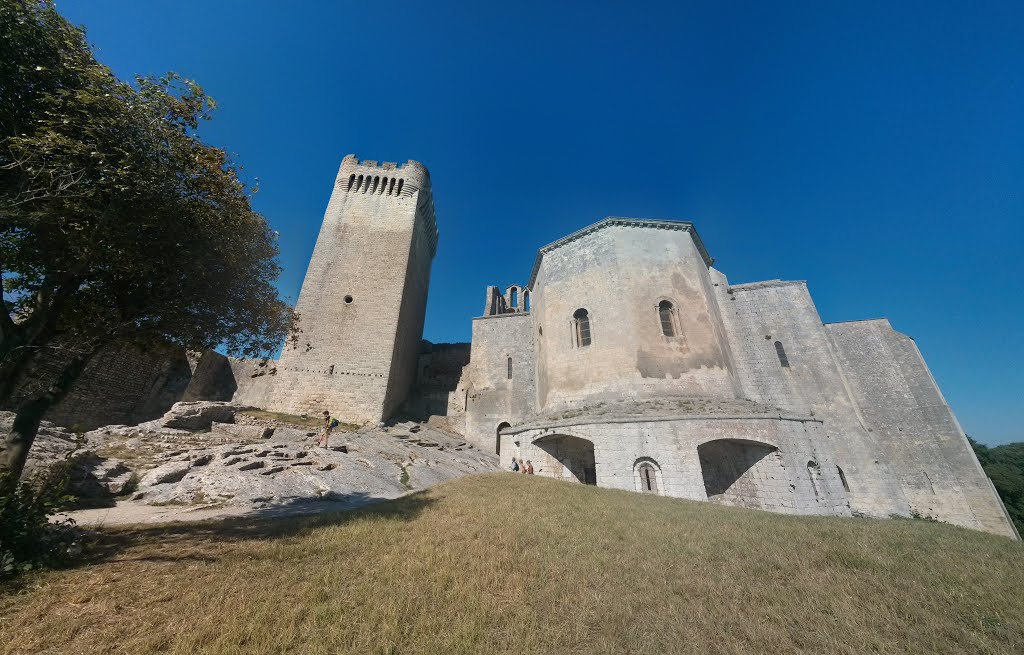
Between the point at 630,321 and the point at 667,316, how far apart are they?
1.89 metres

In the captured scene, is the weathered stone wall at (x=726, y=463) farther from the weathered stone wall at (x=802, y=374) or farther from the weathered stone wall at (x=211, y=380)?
the weathered stone wall at (x=211, y=380)

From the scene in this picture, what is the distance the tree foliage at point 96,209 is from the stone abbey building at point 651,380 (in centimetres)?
823

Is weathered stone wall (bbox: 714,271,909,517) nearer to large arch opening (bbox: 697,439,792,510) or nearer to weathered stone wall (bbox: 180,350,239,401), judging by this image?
large arch opening (bbox: 697,439,792,510)

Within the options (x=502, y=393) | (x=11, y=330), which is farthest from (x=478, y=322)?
(x=11, y=330)

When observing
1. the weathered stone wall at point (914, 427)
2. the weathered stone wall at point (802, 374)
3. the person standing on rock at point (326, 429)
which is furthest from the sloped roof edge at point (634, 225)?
the person standing on rock at point (326, 429)

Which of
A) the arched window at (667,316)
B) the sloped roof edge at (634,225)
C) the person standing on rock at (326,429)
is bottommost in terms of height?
the person standing on rock at (326,429)

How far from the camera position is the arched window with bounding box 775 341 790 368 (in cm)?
1745

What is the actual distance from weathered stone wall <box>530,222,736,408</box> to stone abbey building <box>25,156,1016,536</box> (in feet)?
0.25

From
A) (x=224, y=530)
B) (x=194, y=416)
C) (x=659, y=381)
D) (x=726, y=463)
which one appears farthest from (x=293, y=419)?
(x=726, y=463)

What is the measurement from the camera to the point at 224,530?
5.68 m

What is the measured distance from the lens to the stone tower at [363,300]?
20.6 metres

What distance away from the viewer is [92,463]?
8148 millimetres

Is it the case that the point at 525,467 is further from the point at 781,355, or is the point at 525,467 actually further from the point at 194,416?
the point at 781,355

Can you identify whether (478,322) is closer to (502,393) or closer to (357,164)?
(502,393)
